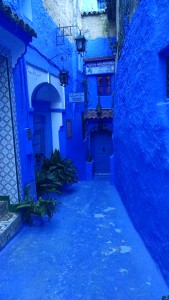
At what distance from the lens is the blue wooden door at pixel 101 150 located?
1123cm

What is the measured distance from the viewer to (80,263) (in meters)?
3.66

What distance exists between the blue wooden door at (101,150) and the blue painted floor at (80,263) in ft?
19.4

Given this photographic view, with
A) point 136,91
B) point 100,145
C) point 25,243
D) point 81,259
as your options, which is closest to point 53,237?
point 25,243

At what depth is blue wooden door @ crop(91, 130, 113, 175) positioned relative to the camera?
11.2m

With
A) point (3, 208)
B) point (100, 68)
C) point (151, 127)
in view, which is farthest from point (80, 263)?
point (100, 68)

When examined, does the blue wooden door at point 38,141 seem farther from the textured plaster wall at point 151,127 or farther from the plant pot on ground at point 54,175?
the textured plaster wall at point 151,127

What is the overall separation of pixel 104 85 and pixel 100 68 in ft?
2.65

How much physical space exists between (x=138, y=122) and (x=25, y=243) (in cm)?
324

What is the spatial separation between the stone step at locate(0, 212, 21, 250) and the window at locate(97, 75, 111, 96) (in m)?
7.68

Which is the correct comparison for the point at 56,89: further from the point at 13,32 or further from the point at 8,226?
the point at 8,226

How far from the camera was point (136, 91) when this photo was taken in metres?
4.35

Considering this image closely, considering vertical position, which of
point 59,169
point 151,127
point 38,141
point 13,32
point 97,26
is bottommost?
point 59,169

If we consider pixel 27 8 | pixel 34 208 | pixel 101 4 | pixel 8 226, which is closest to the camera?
pixel 8 226

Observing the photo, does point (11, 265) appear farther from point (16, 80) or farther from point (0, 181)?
point (16, 80)
